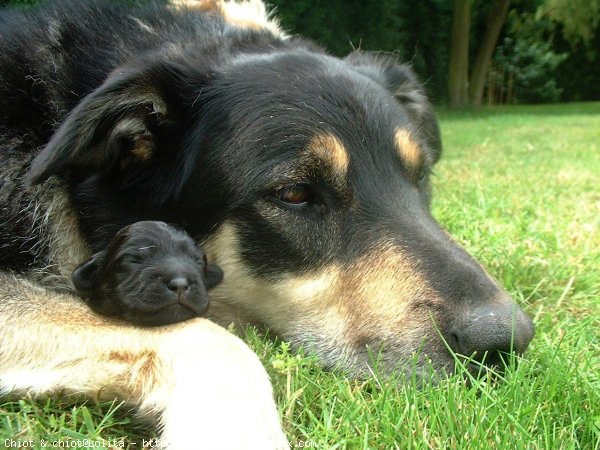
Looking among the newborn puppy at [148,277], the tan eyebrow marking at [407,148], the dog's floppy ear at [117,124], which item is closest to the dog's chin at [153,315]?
the newborn puppy at [148,277]

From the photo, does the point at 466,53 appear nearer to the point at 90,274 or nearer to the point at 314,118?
the point at 314,118

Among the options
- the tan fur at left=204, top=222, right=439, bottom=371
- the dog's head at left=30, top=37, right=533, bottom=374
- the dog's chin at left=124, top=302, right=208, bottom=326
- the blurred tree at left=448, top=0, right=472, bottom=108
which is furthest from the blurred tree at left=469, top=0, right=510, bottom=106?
the dog's chin at left=124, top=302, right=208, bottom=326

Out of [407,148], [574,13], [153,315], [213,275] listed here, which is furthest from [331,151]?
[574,13]

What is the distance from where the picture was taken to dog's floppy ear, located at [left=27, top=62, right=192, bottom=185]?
8.27 ft

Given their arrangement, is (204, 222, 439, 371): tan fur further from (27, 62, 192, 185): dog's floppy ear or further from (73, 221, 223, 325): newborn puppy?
(27, 62, 192, 185): dog's floppy ear

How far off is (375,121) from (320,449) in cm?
165

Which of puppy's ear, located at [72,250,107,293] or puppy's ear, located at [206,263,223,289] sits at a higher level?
puppy's ear, located at [72,250,107,293]

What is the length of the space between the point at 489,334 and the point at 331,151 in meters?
1.01

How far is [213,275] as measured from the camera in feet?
9.18

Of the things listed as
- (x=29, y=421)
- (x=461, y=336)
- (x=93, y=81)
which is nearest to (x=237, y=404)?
(x=29, y=421)

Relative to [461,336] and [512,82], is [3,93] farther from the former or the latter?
[512,82]

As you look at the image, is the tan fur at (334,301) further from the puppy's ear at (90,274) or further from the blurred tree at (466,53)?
the blurred tree at (466,53)

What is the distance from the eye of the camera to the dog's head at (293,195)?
2.45 m

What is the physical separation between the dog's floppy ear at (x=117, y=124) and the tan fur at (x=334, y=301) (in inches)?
22.4
